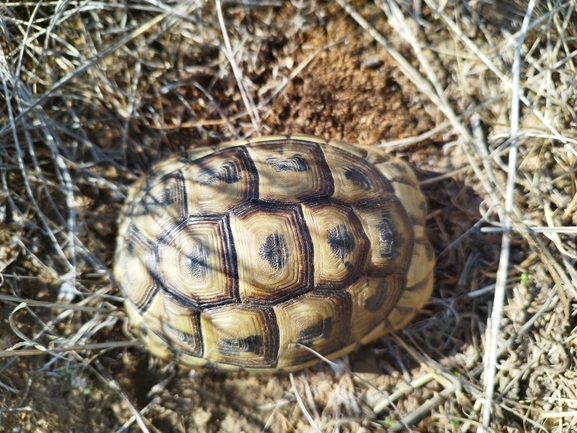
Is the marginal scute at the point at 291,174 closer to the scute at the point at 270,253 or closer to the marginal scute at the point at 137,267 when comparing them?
the scute at the point at 270,253

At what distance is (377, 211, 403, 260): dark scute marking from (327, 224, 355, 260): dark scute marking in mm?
193

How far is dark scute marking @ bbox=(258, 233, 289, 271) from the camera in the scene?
2115 mm

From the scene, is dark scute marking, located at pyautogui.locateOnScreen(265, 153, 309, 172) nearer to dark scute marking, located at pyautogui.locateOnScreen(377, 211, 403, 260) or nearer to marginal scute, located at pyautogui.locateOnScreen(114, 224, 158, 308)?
dark scute marking, located at pyautogui.locateOnScreen(377, 211, 403, 260)

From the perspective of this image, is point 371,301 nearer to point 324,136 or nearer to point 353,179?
point 353,179

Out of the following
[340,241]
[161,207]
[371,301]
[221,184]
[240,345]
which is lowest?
[240,345]

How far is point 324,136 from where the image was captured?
302 cm

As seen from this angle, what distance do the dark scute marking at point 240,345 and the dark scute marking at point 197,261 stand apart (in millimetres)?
374

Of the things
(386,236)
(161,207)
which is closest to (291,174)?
(386,236)

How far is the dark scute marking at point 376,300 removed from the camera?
7.66 ft

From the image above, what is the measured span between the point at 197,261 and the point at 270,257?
36 cm

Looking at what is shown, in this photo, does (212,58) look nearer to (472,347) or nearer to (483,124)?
(483,124)

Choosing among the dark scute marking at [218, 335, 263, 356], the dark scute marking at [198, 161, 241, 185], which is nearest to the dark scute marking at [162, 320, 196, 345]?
the dark scute marking at [218, 335, 263, 356]

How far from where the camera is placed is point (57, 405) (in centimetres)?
266

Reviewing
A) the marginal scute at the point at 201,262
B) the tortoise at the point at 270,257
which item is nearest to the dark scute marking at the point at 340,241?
the tortoise at the point at 270,257
